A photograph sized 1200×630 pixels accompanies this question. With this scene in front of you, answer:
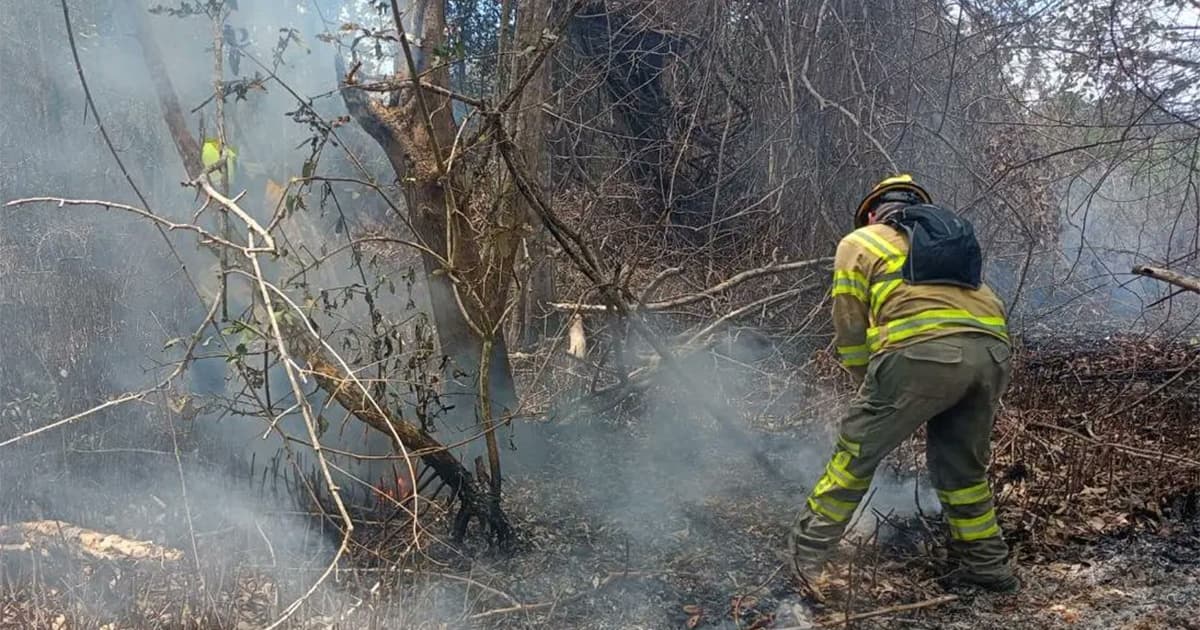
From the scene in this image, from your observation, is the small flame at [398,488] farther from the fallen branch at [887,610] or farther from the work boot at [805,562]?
the fallen branch at [887,610]

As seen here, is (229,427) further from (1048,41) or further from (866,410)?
(1048,41)

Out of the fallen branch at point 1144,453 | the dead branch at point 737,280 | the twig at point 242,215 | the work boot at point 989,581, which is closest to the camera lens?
the twig at point 242,215

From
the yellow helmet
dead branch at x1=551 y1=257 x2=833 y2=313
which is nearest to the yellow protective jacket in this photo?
the yellow helmet

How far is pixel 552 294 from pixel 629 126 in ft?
10.6

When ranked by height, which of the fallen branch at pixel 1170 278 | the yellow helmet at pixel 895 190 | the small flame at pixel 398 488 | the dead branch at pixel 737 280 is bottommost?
the small flame at pixel 398 488

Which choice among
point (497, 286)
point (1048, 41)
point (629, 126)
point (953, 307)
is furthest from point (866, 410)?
point (629, 126)

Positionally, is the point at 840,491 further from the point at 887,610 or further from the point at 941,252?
the point at 941,252

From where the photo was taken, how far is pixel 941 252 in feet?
10.7

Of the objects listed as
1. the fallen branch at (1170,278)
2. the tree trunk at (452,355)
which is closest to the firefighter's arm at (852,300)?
the fallen branch at (1170,278)

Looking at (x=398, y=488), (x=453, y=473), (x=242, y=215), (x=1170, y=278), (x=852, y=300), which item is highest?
(x=242, y=215)

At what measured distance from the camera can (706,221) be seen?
27.0 feet

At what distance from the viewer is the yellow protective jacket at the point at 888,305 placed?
3250 mm

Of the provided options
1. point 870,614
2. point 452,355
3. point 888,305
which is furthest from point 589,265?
point 870,614

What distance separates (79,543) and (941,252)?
3.81 meters
